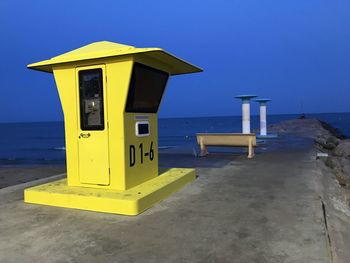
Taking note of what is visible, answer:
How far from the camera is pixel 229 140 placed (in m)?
10.9

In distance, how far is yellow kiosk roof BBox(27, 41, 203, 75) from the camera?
487 centimetres

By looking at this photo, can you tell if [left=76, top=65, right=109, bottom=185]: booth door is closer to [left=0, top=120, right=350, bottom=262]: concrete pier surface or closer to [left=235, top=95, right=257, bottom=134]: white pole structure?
[left=0, top=120, right=350, bottom=262]: concrete pier surface

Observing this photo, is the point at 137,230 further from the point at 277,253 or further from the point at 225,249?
the point at 277,253

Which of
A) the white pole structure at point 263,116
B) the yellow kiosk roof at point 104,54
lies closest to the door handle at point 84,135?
the yellow kiosk roof at point 104,54

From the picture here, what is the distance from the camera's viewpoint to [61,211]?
4.77 m

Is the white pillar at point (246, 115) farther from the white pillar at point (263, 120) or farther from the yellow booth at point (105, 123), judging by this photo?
the yellow booth at point (105, 123)

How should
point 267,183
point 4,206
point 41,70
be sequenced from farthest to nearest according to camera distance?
1. point 267,183
2. point 41,70
3. point 4,206

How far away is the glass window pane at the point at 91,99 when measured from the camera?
17.5 ft

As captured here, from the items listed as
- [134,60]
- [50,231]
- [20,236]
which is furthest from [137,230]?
[134,60]

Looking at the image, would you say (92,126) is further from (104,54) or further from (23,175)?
(23,175)

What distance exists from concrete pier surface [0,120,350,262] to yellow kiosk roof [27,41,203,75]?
7.35 ft

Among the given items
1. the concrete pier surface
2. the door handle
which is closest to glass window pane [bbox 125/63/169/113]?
the door handle

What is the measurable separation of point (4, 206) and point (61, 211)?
3.50 ft

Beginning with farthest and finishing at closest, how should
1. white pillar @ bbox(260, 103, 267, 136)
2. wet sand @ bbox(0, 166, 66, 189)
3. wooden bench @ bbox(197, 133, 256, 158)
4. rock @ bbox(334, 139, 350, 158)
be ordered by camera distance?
white pillar @ bbox(260, 103, 267, 136), rock @ bbox(334, 139, 350, 158), wooden bench @ bbox(197, 133, 256, 158), wet sand @ bbox(0, 166, 66, 189)
